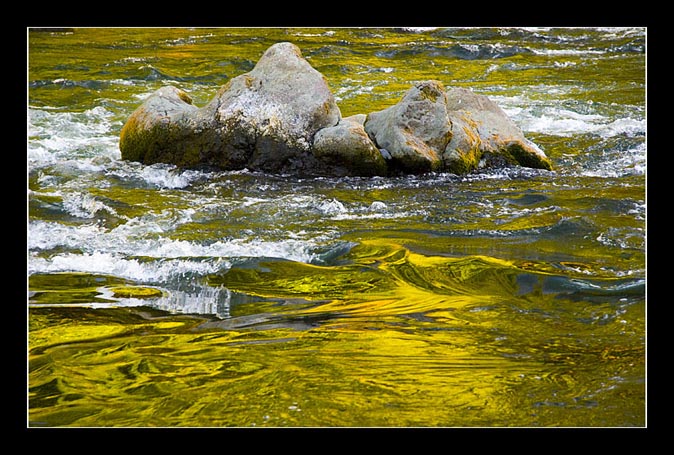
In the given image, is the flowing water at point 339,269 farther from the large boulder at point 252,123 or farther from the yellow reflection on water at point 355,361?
the large boulder at point 252,123

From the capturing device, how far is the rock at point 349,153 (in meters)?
7.17

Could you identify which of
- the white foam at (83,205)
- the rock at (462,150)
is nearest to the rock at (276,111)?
the rock at (462,150)

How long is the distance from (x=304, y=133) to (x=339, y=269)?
2.40 metres

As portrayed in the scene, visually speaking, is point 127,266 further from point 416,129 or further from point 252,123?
point 416,129

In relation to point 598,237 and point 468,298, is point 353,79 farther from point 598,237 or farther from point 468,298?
point 468,298

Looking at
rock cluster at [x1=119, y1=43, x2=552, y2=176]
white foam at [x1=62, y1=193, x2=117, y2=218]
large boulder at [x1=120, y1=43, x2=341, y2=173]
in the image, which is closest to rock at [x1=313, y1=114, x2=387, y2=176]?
rock cluster at [x1=119, y1=43, x2=552, y2=176]

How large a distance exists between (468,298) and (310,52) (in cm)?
329

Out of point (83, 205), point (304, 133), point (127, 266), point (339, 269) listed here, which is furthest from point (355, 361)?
point (304, 133)

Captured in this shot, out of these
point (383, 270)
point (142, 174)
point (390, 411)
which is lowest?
point (390, 411)

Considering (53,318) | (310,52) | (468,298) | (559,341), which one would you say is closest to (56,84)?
(310,52)

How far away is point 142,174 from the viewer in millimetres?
7160

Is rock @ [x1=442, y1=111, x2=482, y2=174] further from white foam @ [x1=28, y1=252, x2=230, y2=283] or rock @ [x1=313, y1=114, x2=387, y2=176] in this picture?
white foam @ [x1=28, y1=252, x2=230, y2=283]

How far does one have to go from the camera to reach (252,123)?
735cm

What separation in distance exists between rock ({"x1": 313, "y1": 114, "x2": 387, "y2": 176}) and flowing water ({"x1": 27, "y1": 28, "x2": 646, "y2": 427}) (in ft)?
0.59
